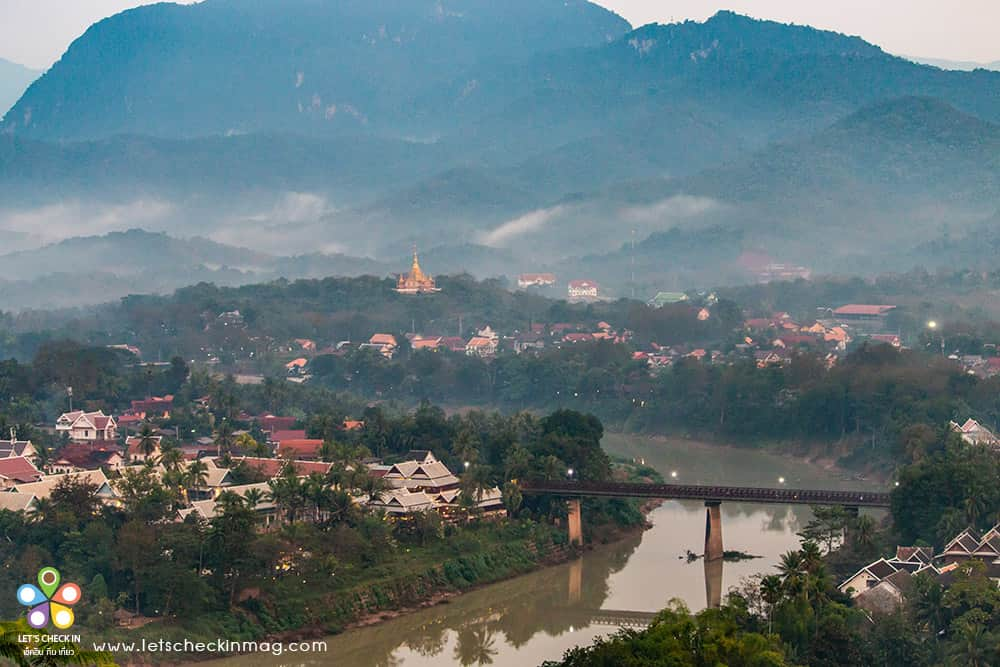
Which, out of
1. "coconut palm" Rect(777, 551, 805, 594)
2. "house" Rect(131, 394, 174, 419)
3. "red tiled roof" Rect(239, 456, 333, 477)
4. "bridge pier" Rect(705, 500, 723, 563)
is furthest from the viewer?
"house" Rect(131, 394, 174, 419)

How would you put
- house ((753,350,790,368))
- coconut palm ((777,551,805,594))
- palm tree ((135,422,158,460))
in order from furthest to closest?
1. house ((753,350,790,368))
2. palm tree ((135,422,158,460))
3. coconut palm ((777,551,805,594))

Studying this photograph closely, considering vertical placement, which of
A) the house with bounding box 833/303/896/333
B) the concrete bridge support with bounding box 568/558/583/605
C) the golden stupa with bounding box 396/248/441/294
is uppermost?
the golden stupa with bounding box 396/248/441/294

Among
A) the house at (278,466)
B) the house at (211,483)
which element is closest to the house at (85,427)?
the house at (278,466)

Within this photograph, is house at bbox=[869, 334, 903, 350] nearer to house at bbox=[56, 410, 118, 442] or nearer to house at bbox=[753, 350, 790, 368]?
A: house at bbox=[753, 350, 790, 368]

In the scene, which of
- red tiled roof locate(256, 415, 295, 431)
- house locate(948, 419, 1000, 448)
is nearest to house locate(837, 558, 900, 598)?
house locate(948, 419, 1000, 448)

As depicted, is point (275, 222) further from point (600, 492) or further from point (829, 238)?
point (600, 492)

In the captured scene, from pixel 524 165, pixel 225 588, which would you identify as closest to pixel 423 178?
pixel 524 165

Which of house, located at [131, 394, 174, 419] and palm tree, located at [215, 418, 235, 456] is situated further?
house, located at [131, 394, 174, 419]

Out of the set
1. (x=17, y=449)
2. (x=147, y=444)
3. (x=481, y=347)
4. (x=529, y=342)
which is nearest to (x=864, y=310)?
(x=529, y=342)
